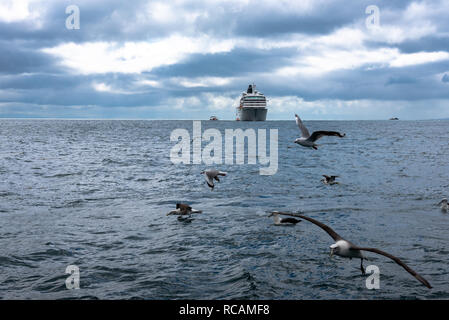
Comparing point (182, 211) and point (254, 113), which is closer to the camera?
point (182, 211)

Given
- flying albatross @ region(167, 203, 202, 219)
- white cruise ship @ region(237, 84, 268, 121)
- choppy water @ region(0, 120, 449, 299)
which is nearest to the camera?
choppy water @ region(0, 120, 449, 299)

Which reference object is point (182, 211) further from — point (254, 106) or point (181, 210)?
point (254, 106)

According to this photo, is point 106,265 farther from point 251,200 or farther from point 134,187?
point 134,187

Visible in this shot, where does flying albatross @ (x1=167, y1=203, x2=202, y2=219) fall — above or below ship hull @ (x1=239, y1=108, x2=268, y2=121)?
below

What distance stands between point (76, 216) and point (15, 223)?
1873 mm

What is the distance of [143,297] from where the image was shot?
7.09 meters

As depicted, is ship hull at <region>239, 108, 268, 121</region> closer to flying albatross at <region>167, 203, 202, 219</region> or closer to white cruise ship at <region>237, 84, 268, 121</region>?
white cruise ship at <region>237, 84, 268, 121</region>

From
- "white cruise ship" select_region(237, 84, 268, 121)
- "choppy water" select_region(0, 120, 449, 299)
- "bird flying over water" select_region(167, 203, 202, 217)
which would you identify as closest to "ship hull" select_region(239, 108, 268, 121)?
"white cruise ship" select_region(237, 84, 268, 121)

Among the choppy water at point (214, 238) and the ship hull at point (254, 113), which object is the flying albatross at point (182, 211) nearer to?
the choppy water at point (214, 238)

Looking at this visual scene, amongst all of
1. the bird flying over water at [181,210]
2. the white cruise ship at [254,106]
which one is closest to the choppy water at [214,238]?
the bird flying over water at [181,210]

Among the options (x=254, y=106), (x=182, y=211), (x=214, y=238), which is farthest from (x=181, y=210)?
(x=254, y=106)

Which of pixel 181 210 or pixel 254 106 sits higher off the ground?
pixel 254 106

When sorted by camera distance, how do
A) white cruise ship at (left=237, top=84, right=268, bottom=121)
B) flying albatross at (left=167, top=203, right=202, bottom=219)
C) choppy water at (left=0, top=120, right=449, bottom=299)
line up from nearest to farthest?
choppy water at (left=0, top=120, right=449, bottom=299), flying albatross at (left=167, top=203, right=202, bottom=219), white cruise ship at (left=237, top=84, right=268, bottom=121)
